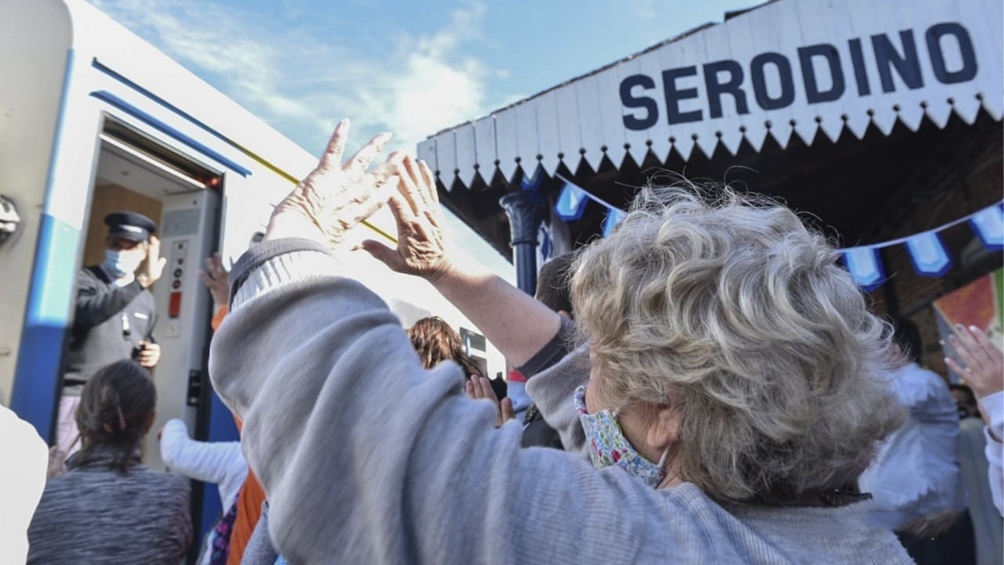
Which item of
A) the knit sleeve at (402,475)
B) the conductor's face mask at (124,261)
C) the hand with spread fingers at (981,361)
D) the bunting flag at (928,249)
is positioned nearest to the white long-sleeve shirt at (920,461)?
the hand with spread fingers at (981,361)

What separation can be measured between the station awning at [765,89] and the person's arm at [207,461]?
6.75 ft

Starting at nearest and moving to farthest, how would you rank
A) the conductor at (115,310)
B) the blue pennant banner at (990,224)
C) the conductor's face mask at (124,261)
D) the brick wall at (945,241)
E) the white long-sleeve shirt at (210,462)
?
the white long-sleeve shirt at (210,462), the conductor at (115,310), the conductor's face mask at (124,261), the blue pennant banner at (990,224), the brick wall at (945,241)

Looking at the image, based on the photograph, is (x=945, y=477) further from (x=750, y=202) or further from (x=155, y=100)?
(x=155, y=100)

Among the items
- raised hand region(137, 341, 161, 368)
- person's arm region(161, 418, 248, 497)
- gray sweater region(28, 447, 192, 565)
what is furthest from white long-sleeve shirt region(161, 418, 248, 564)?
raised hand region(137, 341, 161, 368)

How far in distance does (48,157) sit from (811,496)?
237 cm

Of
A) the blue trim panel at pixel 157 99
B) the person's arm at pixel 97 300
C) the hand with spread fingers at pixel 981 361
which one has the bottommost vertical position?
the hand with spread fingers at pixel 981 361

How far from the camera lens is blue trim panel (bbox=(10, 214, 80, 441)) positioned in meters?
2.00

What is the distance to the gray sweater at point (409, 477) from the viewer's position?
604mm

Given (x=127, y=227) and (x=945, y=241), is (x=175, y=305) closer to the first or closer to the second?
(x=127, y=227)

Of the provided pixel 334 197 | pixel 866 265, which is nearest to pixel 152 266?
Answer: pixel 334 197

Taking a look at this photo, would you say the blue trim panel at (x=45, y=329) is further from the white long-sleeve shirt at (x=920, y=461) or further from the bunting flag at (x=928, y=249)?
the white long-sleeve shirt at (x=920, y=461)

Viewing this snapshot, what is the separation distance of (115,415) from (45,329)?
1.25 ft

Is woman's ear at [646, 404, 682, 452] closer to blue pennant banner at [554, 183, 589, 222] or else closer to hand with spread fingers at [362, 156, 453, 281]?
hand with spread fingers at [362, 156, 453, 281]

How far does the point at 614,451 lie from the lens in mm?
858
